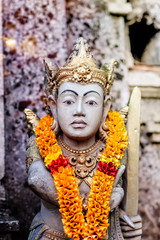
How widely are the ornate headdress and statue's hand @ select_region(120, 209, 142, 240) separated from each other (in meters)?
1.09

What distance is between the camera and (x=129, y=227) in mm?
3232

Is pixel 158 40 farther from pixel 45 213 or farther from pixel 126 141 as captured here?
pixel 45 213

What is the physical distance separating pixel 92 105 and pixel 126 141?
0.42 m

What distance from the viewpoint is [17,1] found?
414 centimetres

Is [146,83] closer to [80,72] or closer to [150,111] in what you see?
[150,111]

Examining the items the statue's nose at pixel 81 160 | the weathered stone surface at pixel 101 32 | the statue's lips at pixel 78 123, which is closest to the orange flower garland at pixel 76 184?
the statue's nose at pixel 81 160

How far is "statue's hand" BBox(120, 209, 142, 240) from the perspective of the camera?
322cm

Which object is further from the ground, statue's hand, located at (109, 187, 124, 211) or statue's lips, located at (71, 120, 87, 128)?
statue's lips, located at (71, 120, 87, 128)

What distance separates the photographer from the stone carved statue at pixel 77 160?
2.85 m

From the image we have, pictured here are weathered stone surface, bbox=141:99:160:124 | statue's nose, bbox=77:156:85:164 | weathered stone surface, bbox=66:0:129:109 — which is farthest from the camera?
weathered stone surface, bbox=141:99:160:124

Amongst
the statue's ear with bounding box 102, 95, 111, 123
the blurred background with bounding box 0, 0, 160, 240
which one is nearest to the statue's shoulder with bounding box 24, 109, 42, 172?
the statue's ear with bounding box 102, 95, 111, 123

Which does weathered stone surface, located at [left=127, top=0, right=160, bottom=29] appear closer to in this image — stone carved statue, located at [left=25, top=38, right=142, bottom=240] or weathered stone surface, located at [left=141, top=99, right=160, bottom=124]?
weathered stone surface, located at [left=141, top=99, right=160, bottom=124]

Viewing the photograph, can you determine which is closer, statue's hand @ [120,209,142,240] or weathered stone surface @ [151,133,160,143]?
statue's hand @ [120,209,142,240]

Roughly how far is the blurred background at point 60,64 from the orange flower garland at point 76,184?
974 millimetres
